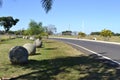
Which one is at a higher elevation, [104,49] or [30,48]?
[30,48]

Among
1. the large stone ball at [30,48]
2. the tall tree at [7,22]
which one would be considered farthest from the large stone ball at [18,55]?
the tall tree at [7,22]

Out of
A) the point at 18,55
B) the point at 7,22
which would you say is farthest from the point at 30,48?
the point at 7,22

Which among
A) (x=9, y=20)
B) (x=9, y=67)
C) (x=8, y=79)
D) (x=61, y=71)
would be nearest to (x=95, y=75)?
(x=61, y=71)

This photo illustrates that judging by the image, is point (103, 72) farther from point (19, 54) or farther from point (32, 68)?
point (19, 54)

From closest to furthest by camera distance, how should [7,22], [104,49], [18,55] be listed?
[18,55] → [104,49] → [7,22]

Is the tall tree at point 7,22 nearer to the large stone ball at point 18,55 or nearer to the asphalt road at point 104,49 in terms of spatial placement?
the asphalt road at point 104,49

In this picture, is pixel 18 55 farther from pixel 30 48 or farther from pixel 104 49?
pixel 104 49

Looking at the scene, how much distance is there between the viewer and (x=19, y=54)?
60.7 feet

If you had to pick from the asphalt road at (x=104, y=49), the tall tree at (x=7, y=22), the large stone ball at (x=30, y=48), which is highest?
the tall tree at (x=7, y=22)

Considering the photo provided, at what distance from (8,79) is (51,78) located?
1719 millimetres

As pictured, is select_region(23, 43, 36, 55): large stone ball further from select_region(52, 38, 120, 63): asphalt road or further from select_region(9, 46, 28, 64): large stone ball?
select_region(9, 46, 28, 64): large stone ball

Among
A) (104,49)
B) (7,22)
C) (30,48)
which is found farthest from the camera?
(7,22)

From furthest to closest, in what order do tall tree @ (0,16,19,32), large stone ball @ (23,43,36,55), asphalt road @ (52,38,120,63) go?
tall tree @ (0,16,19,32), asphalt road @ (52,38,120,63), large stone ball @ (23,43,36,55)

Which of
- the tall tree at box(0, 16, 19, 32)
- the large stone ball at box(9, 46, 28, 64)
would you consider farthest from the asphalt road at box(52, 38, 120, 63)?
the tall tree at box(0, 16, 19, 32)
